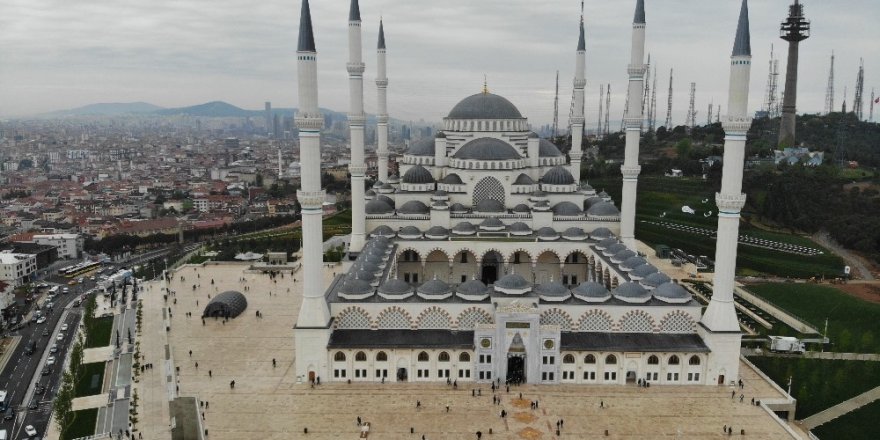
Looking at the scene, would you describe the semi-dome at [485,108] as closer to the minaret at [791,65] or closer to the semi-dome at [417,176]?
the semi-dome at [417,176]

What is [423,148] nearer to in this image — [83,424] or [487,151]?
[487,151]

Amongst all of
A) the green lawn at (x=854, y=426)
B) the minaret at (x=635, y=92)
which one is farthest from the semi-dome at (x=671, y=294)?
the minaret at (x=635, y=92)

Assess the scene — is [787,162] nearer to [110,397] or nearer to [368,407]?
[368,407]

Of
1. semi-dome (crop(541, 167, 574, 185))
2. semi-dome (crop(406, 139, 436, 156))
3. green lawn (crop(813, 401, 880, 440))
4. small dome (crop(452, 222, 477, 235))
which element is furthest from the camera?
semi-dome (crop(406, 139, 436, 156))

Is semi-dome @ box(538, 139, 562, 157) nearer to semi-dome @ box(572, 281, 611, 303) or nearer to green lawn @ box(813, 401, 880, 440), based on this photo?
semi-dome @ box(572, 281, 611, 303)

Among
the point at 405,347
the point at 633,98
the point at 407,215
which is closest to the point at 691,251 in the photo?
the point at 633,98

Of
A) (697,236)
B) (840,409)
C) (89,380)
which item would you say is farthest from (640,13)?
(89,380)

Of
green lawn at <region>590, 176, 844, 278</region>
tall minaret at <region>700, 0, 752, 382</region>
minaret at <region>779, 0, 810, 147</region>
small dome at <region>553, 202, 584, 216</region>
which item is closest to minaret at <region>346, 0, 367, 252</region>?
small dome at <region>553, 202, 584, 216</region>
